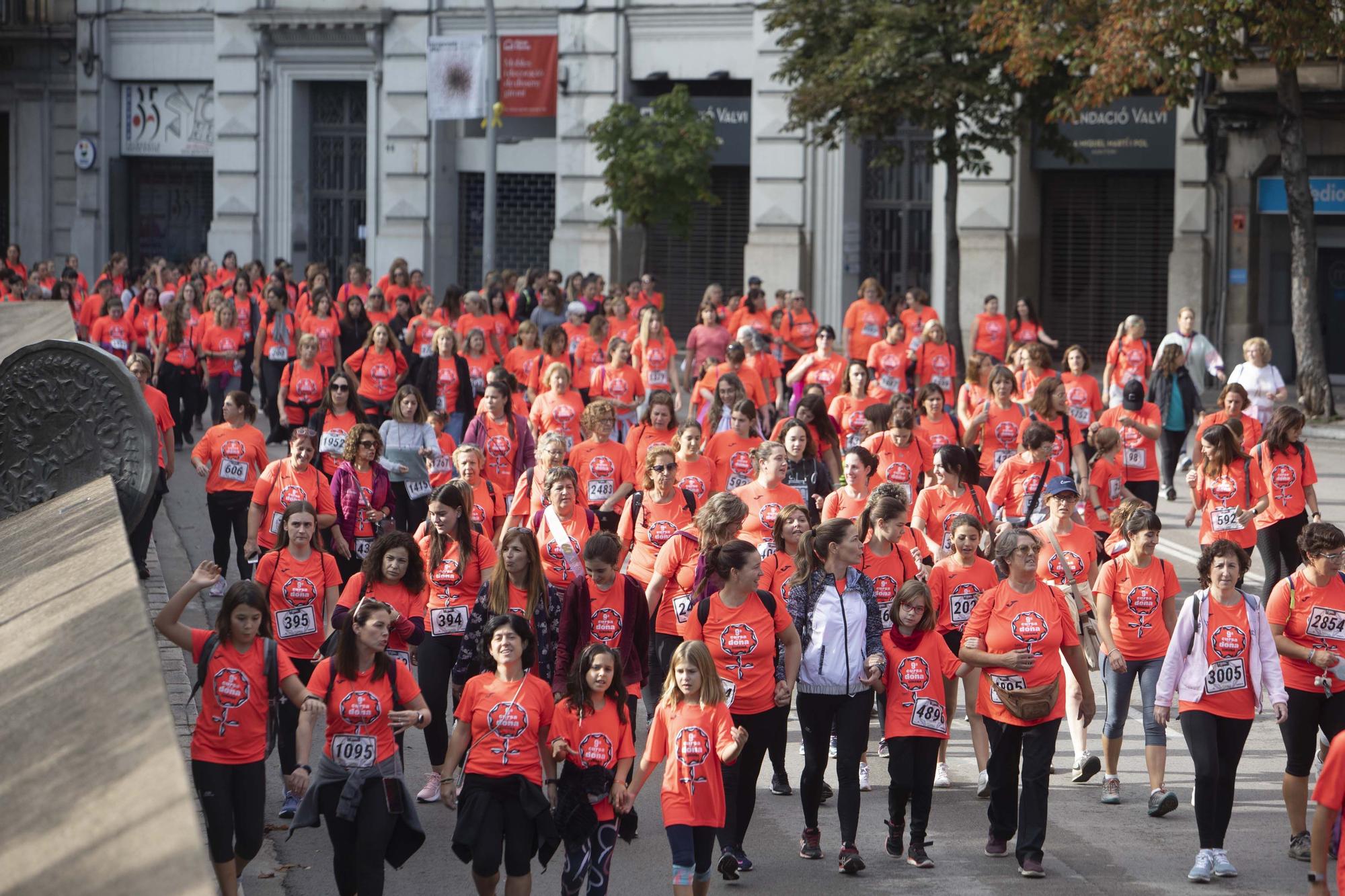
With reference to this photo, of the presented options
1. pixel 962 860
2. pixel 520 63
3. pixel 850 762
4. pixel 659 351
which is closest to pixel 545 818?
pixel 850 762

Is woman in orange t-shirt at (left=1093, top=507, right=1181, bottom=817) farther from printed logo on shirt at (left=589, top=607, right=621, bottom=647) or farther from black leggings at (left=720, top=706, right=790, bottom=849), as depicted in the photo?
printed logo on shirt at (left=589, top=607, right=621, bottom=647)

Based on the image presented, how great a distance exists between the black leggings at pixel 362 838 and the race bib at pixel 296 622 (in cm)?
196

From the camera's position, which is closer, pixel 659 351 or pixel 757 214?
pixel 659 351

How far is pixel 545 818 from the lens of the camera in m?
7.79

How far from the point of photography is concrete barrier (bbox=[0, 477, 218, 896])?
4.53 meters

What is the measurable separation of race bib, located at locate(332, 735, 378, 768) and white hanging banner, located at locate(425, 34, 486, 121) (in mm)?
24313

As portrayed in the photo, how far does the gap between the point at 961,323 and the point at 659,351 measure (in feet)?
40.3

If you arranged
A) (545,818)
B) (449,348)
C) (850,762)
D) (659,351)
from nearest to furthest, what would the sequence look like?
(545,818) < (850,762) < (449,348) < (659,351)

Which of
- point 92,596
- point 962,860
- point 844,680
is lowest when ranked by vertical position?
point 962,860

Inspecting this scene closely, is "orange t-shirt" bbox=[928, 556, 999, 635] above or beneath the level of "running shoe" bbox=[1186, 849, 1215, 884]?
above

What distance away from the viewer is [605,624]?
9.05m

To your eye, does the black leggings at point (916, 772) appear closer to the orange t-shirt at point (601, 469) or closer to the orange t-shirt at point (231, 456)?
the orange t-shirt at point (601, 469)

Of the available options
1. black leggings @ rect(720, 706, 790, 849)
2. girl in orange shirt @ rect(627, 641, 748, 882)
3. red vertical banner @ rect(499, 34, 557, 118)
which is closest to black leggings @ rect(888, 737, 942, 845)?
black leggings @ rect(720, 706, 790, 849)

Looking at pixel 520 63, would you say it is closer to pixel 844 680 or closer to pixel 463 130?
pixel 463 130
